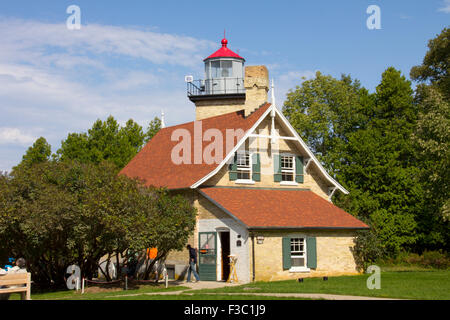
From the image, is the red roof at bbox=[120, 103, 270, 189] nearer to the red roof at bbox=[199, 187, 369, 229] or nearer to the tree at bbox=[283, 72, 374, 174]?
the red roof at bbox=[199, 187, 369, 229]

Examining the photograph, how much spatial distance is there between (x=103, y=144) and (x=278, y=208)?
23722 mm

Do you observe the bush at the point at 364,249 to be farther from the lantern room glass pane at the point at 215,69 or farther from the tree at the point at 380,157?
the lantern room glass pane at the point at 215,69

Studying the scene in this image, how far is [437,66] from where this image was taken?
40875 mm

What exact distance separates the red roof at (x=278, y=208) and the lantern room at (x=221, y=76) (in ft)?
35.1

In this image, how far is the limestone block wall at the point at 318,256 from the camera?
77.7 ft

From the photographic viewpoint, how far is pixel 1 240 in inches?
917

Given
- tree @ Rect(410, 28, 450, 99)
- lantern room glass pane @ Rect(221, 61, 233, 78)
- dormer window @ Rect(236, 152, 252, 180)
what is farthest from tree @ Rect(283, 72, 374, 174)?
dormer window @ Rect(236, 152, 252, 180)

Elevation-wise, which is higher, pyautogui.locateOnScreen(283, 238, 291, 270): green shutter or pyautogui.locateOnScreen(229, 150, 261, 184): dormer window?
pyautogui.locateOnScreen(229, 150, 261, 184): dormer window

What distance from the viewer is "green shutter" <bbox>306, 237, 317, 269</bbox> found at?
25.1m

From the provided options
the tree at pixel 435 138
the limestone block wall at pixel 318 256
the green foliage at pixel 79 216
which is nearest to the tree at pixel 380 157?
the tree at pixel 435 138

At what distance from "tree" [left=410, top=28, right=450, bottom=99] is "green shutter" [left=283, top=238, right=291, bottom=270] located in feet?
61.4

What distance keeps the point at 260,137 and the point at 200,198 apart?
4632mm
